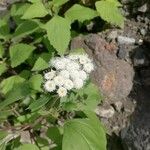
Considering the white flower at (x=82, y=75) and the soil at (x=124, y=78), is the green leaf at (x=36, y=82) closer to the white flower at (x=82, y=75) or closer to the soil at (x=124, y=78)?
the white flower at (x=82, y=75)

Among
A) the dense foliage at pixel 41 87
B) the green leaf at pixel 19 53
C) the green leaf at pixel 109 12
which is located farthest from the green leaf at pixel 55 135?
the green leaf at pixel 109 12

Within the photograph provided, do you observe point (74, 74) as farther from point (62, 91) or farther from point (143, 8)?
point (143, 8)

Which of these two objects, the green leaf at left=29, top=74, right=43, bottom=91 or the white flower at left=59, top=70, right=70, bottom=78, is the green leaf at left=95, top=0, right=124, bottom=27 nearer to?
the green leaf at left=29, top=74, right=43, bottom=91

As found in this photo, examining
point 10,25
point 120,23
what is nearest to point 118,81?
point 120,23

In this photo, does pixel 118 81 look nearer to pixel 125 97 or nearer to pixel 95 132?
pixel 125 97

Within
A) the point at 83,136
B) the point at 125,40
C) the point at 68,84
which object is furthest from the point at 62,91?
the point at 125,40

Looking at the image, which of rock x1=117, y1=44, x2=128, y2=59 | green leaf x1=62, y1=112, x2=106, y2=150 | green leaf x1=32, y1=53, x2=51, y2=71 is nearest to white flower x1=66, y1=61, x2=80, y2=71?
green leaf x1=62, y1=112, x2=106, y2=150
